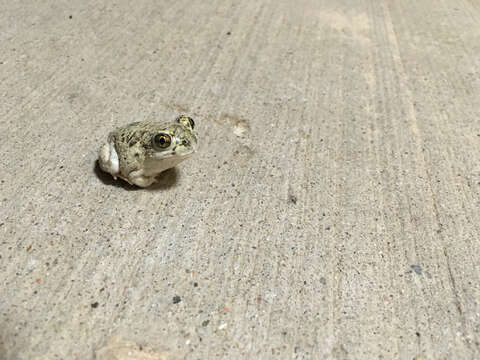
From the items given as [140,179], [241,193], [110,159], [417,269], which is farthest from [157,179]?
[417,269]

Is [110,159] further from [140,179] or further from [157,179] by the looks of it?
[157,179]

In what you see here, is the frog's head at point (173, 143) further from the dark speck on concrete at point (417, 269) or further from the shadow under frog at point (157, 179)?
the dark speck on concrete at point (417, 269)

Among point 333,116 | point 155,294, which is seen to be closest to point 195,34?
point 333,116

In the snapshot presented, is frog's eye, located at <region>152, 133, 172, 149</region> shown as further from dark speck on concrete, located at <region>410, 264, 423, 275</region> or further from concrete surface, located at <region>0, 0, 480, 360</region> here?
dark speck on concrete, located at <region>410, 264, 423, 275</region>

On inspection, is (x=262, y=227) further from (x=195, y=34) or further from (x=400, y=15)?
(x=400, y=15)

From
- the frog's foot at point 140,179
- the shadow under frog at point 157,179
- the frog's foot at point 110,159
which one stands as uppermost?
the frog's foot at point 110,159

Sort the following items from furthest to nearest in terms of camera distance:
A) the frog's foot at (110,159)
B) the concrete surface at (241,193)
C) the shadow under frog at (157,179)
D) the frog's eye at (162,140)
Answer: the shadow under frog at (157,179)
the frog's foot at (110,159)
the frog's eye at (162,140)
the concrete surface at (241,193)

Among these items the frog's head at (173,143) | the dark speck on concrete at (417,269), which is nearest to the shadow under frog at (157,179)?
the frog's head at (173,143)
